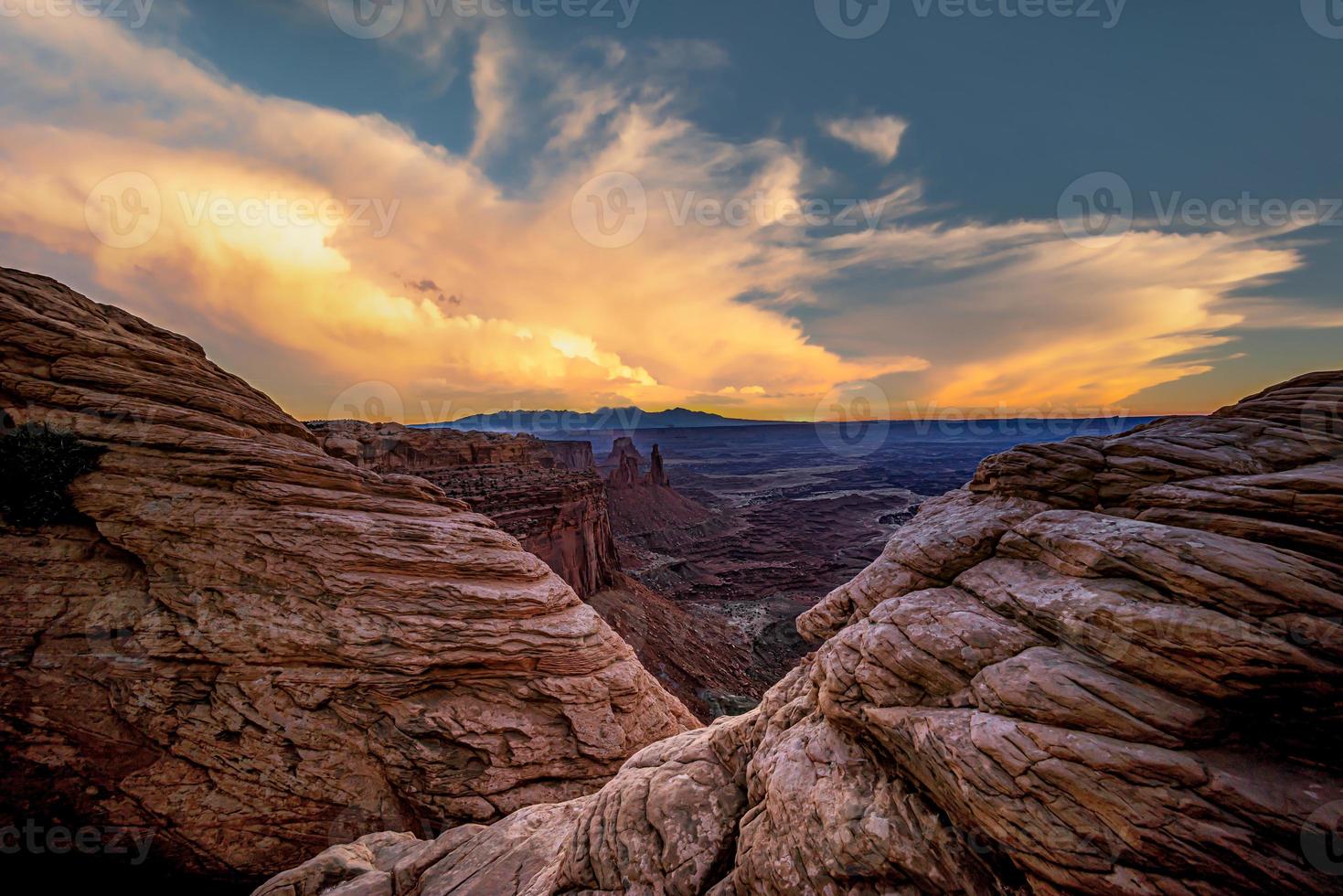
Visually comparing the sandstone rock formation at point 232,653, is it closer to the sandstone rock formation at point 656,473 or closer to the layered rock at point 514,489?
the layered rock at point 514,489

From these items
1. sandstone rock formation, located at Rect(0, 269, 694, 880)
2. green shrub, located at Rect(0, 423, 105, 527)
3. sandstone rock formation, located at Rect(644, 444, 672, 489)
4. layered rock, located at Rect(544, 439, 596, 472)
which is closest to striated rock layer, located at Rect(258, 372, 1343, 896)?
sandstone rock formation, located at Rect(0, 269, 694, 880)

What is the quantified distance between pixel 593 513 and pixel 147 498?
1104 inches

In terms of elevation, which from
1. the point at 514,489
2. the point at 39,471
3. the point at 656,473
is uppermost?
the point at 39,471

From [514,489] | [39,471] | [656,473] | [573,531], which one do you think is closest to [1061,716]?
[39,471]

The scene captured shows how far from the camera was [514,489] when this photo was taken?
3186cm

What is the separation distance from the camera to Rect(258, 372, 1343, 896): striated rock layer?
4035 millimetres

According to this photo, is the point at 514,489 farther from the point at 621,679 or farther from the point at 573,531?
the point at 621,679

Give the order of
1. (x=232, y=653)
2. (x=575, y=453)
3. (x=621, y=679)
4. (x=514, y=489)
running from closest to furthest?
(x=232, y=653) → (x=621, y=679) → (x=514, y=489) → (x=575, y=453)

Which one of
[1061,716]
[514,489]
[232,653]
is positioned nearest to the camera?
[1061,716]

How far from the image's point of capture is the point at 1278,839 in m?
3.74

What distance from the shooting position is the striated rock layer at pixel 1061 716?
404 centimetres

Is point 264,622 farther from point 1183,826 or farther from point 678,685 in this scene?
point 678,685

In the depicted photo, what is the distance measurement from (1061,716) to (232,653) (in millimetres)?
16912

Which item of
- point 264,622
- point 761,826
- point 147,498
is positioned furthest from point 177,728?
point 761,826
